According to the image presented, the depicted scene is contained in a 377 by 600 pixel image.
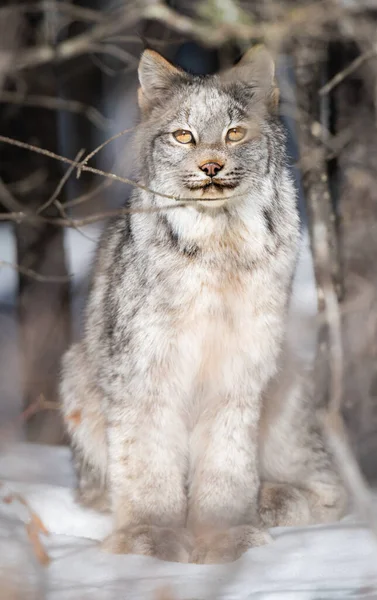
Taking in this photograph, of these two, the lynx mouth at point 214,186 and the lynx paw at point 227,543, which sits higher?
the lynx mouth at point 214,186

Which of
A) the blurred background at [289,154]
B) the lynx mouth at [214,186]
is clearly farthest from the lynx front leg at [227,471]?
the lynx mouth at [214,186]

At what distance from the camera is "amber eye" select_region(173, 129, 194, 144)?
370 centimetres

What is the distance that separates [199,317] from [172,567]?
1024 mm

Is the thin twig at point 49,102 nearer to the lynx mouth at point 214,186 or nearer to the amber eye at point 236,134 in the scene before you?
the amber eye at point 236,134

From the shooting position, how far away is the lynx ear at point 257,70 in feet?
12.6

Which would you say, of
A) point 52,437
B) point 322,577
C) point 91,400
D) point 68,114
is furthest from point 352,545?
point 68,114

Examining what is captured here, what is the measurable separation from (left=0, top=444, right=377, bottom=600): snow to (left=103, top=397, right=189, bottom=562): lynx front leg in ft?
0.77

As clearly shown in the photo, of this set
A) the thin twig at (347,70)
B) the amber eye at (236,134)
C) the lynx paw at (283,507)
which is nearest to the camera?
the amber eye at (236,134)

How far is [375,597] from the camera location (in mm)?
2789

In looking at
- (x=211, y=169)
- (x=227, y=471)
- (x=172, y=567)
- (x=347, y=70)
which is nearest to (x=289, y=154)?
(x=347, y=70)

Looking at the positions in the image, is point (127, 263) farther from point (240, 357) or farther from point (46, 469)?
point (46, 469)

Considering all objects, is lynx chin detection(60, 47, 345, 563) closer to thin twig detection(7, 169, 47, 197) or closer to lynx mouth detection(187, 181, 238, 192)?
lynx mouth detection(187, 181, 238, 192)

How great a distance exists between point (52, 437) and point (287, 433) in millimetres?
2006

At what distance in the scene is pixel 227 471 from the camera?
3.78 metres
